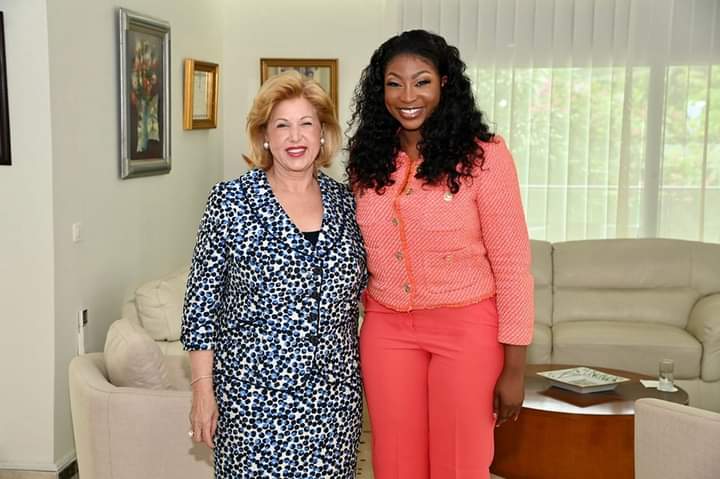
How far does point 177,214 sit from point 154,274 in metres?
0.50

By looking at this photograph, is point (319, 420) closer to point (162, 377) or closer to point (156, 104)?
point (162, 377)

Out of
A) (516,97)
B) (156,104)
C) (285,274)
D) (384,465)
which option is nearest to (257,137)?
(285,274)

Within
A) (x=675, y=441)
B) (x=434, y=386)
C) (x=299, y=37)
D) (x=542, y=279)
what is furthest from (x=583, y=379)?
(x=299, y=37)

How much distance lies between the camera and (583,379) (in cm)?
404

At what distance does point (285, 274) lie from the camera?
6.81ft

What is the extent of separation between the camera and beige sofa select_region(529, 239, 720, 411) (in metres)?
4.87

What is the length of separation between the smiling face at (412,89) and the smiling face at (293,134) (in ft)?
0.68

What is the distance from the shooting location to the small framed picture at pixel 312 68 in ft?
19.7

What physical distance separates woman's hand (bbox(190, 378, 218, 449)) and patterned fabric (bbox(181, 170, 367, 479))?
0.06 feet

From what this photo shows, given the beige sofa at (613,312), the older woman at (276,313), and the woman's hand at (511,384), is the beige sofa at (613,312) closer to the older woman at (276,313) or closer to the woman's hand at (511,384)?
the older woman at (276,313)

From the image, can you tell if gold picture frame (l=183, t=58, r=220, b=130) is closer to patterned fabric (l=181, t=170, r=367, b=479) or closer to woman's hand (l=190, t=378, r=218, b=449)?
patterned fabric (l=181, t=170, r=367, b=479)

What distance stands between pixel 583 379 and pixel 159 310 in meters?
1.89

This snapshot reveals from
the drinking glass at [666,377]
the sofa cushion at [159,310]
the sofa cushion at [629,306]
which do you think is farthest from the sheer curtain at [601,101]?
the sofa cushion at [159,310]

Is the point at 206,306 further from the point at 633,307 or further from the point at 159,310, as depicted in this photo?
the point at 633,307
